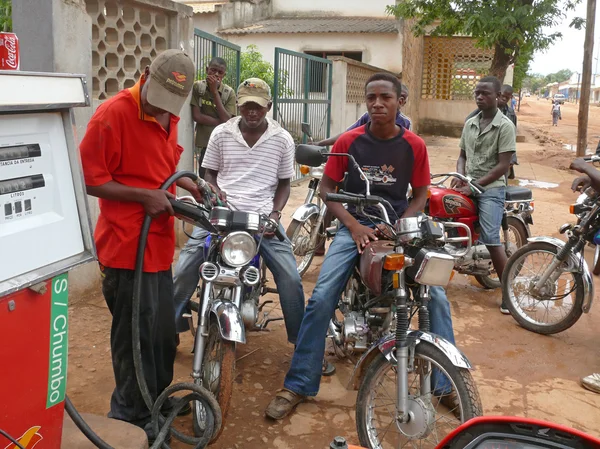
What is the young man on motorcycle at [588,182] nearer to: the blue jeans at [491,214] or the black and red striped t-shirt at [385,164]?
the blue jeans at [491,214]

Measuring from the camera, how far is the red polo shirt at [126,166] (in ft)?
9.34

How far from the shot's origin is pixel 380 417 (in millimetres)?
3492

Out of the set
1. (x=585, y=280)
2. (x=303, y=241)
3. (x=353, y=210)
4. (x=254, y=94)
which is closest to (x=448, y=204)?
(x=585, y=280)

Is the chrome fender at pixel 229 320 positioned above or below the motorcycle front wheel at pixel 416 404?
above

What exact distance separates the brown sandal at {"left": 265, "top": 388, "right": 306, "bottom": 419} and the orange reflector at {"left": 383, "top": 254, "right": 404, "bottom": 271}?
3.57ft

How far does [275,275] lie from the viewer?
3965 mm

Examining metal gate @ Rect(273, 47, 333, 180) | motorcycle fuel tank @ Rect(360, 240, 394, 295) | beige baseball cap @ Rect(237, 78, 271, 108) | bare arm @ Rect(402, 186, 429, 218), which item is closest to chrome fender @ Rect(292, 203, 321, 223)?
beige baseball cap @ Rect(237, 78, 271, 108)

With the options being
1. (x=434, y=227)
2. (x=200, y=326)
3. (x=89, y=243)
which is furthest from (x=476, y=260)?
(x=89, y=243)

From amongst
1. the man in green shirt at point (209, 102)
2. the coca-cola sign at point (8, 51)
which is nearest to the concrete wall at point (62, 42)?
the man in green shirt at point (209, 102)

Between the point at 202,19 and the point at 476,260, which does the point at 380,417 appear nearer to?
the point at 476,260

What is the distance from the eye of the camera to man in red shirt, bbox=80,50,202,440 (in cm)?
285

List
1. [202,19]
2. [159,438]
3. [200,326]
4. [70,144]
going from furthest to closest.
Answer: [202,19]
[200,326]
[159,438]
[70,144]

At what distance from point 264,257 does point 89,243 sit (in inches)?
73.2

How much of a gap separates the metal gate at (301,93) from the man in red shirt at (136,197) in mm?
6267
